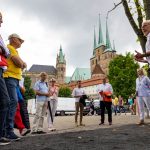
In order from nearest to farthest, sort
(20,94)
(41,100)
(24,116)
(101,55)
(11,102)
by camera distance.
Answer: (11,102) → (20,94) → (24,116) → (41,100) → (101,55)

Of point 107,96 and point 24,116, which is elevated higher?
point 107,96

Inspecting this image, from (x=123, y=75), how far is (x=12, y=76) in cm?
6525

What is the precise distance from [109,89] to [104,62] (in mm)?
157865

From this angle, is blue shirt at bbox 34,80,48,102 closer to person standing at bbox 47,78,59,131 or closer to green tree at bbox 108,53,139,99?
person standing at bbox 47,78,59,131

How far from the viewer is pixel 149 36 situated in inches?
237

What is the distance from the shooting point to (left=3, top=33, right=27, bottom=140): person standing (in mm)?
6688

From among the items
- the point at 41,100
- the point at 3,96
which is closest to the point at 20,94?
the point at 41,100

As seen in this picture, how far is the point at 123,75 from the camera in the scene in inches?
2803

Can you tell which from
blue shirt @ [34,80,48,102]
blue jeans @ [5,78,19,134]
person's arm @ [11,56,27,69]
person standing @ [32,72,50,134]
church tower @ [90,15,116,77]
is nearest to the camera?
blue jeans @ [5,78,19,134]

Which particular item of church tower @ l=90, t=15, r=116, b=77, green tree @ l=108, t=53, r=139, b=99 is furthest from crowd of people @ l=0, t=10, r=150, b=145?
church tower @ l=90, t=15, r=116, b=77

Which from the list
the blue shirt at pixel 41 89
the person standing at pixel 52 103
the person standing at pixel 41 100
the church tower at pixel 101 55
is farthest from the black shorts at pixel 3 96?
the church tower at pixel 101 55

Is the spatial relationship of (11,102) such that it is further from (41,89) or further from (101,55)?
(101,55)

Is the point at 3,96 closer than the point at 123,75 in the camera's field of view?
Yes

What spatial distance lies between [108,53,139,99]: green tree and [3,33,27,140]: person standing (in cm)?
6465
